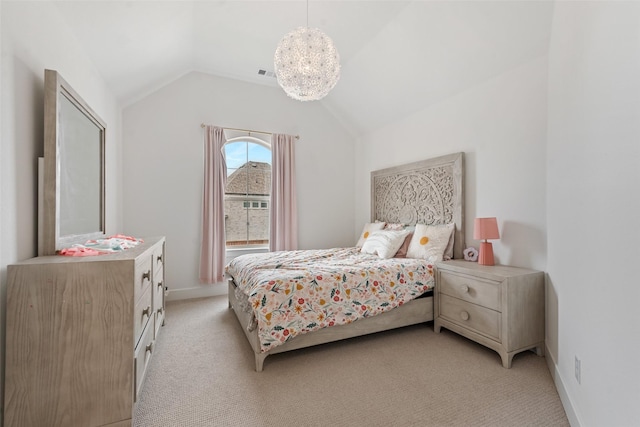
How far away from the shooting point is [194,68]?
12.0ft

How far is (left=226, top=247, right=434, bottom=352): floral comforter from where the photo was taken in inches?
78.5

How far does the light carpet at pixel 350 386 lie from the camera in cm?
151

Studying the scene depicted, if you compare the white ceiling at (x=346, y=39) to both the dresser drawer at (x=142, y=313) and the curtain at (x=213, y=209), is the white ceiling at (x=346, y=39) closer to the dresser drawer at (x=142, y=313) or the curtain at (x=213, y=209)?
the curtain at (x=213, y=209)

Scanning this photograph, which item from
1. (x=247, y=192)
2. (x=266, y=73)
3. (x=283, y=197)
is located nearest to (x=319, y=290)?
(x=283, y=197)

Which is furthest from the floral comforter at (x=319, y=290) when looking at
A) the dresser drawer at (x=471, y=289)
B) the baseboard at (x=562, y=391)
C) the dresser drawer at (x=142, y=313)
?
the baseboard at (x=562, y=391)

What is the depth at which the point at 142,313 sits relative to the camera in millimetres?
1700

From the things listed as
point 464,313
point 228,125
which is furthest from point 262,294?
point 228,125

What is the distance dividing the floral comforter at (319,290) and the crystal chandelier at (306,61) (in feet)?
4.77

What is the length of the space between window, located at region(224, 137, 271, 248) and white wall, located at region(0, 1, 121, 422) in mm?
2323

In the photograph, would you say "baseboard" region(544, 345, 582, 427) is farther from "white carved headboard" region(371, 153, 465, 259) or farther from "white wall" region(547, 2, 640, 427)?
"white carved headboard" region(371, 153, 465, 259)

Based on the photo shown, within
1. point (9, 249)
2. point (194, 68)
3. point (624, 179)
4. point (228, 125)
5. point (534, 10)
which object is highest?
point (194, 68)

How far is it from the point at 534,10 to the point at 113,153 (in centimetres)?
394

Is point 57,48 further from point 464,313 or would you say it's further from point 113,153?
point 464,313

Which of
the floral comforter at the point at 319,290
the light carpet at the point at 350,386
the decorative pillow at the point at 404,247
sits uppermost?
the decorative pillow at the point at 404,247
